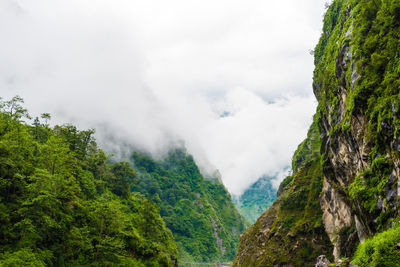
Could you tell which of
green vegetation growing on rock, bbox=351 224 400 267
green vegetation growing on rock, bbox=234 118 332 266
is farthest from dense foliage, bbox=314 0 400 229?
green vegetation growing on rock, bbox=234 118 332 266

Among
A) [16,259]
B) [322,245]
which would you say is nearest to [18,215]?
[16,259]

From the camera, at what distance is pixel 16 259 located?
30703mm

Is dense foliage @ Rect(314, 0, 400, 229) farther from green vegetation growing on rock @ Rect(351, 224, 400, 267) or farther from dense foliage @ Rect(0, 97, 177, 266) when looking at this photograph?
→ dense foliage @ Rect(0, 97, 177, 266)

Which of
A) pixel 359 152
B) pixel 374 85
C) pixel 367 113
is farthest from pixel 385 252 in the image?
pixel 374 85

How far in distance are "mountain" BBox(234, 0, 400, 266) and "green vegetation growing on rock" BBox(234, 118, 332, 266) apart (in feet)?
0.98

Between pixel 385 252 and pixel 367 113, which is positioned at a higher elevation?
pixel 367 113

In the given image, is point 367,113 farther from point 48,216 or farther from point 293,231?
point 293,231

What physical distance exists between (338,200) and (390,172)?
35.9 m

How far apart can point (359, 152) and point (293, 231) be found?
47.9 m

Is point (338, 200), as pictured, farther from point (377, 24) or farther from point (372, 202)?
point (377, 24)

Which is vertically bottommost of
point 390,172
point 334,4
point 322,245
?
point 322,245

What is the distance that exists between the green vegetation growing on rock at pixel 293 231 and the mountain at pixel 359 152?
0.98ft

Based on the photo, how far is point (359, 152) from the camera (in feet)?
130

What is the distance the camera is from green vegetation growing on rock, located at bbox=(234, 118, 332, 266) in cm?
7388
